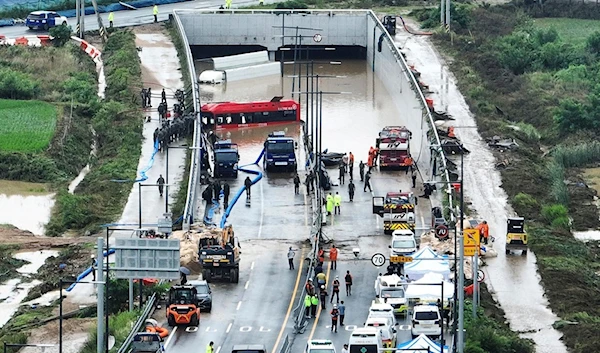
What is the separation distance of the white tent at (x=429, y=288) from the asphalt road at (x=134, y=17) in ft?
247

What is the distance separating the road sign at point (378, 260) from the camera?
8588 centimetres

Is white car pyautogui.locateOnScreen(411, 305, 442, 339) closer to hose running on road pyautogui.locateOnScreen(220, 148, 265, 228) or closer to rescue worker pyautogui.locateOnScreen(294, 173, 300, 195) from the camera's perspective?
hose running on road pyautogui.locateOnScreen(220, 148, 265, 228)

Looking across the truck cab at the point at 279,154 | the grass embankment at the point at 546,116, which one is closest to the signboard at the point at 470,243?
the grass embankment at the point at 546,116

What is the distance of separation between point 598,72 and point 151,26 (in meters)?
35.8

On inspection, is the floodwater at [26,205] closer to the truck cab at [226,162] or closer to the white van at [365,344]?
the truck cab at [226,162]

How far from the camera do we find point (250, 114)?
12031cm

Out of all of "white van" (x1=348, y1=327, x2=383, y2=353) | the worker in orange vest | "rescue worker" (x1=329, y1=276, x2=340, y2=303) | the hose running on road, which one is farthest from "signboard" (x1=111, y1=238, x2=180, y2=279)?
the hose running on road

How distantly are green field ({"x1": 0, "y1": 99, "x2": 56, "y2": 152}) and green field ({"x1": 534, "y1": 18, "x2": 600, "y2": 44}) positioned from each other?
50.1m

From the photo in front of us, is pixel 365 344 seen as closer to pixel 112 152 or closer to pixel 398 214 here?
pixel 398 214

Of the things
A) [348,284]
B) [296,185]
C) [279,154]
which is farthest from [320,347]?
[279,154]

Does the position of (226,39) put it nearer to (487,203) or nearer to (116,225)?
(487,203)

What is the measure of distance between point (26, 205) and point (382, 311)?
3384 centimetres

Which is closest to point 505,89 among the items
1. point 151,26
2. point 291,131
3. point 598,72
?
point 598,72

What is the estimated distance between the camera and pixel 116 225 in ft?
280
